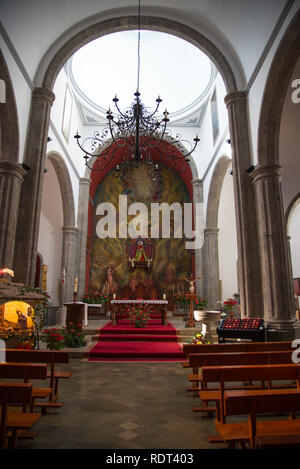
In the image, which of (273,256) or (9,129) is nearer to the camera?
(273,256)

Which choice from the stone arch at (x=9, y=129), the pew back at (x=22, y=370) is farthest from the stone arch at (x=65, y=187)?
the pew back at (x=22, y=370)

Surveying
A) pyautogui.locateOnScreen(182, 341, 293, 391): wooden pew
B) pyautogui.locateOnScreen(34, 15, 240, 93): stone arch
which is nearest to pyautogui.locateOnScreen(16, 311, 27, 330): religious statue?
pyautogui.locateOnScreen(182, 341, 293, 391): wooden pew

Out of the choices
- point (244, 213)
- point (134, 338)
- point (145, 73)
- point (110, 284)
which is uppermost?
point (145, 73)

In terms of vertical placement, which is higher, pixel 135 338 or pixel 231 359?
pixel 231 359

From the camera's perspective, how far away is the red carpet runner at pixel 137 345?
639 cm

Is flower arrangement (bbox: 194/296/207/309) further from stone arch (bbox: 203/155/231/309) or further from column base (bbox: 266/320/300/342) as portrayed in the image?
column base (bbox: 266/320/300/342)

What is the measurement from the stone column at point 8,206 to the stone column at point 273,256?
5.09 meters

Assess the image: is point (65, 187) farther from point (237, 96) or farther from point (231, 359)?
point (231, 359)

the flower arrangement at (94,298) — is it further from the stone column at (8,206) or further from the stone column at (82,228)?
the stone column at (8,206)

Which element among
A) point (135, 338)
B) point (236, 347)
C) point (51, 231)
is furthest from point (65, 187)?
point (236, 347)

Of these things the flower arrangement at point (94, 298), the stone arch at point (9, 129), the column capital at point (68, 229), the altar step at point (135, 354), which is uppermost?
the stone arch at point (9, 129)

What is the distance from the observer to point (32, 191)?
23.3ft

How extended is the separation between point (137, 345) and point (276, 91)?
6195mm

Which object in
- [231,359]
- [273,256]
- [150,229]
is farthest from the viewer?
[150,229]
